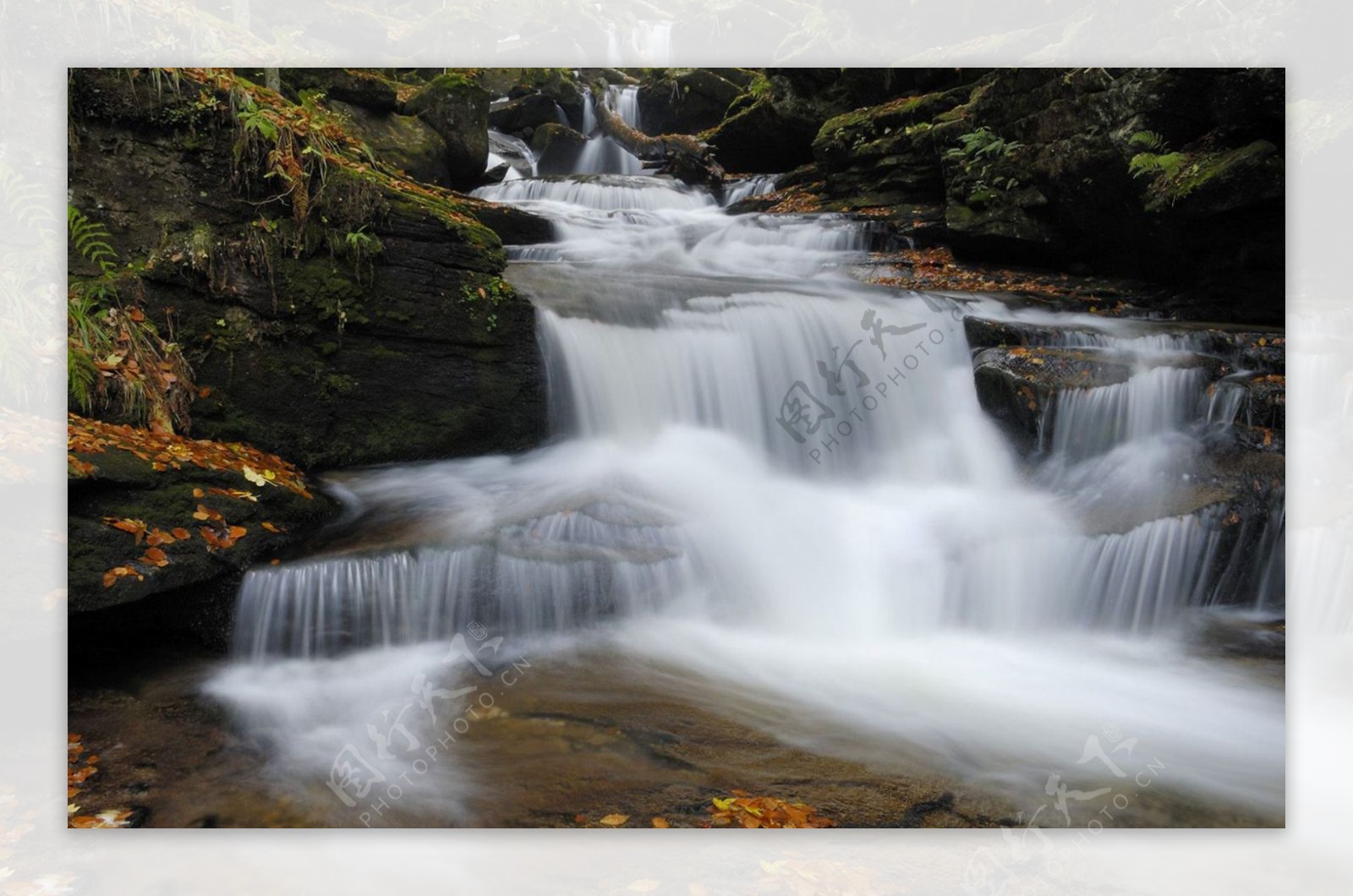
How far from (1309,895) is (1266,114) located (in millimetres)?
3309

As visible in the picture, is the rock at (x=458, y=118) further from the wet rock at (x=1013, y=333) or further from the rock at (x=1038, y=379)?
the rock at (x=1038, y=379)

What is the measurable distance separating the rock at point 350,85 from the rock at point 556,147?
242 cm

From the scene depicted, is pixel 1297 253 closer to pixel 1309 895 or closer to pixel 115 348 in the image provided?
pixel 1309 895

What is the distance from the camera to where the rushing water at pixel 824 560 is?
3.30 meters

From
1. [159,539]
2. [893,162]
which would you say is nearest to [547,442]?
[159,539]

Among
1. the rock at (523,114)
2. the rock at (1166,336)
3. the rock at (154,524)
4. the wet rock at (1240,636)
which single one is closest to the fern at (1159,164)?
the rock at (1166,336)

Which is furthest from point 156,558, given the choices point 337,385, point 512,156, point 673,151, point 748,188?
point 673,151

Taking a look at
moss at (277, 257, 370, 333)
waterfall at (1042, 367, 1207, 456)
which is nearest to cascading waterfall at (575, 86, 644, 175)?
moss at (277, 257, 370, 333)

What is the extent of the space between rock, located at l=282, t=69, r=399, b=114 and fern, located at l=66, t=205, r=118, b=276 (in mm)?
1079

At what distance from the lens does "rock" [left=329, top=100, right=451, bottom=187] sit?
→ 16.2 ft

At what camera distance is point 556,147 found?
7992 millimetres

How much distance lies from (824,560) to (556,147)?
18.6 ft

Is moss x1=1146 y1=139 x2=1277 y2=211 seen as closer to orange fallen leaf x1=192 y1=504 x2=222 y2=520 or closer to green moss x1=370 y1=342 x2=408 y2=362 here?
green moss x1=370 y1=342 x2=408 y2=362

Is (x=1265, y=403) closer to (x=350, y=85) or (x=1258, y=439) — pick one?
(x=1258, y=439)
